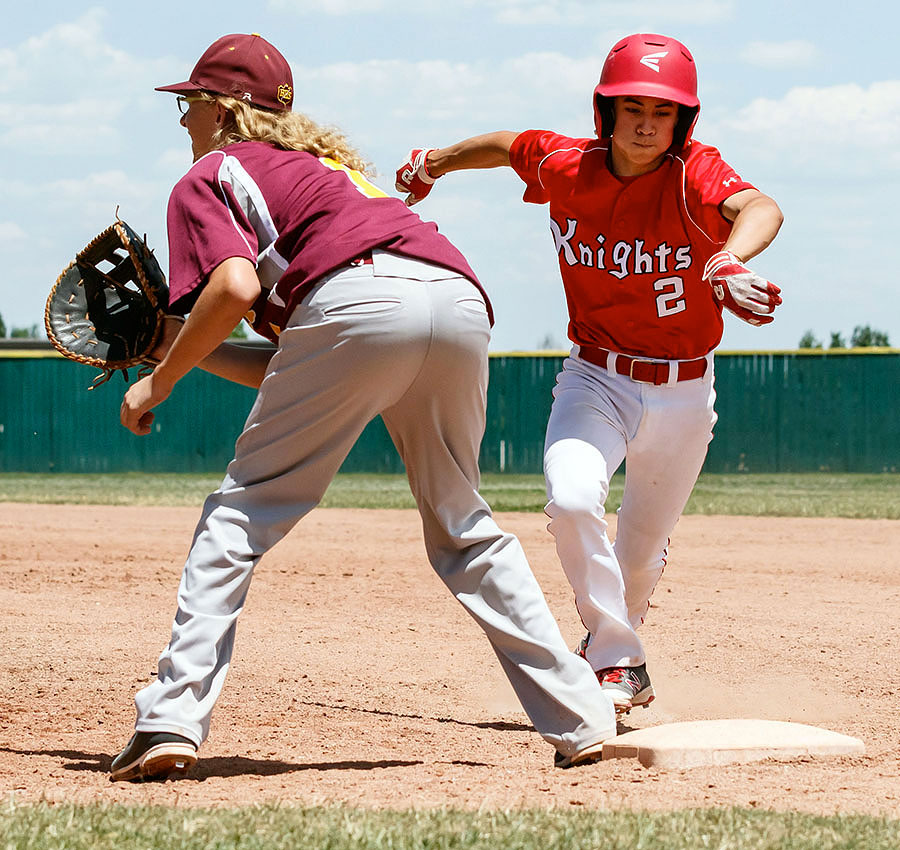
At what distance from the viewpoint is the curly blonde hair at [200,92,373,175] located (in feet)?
11.5

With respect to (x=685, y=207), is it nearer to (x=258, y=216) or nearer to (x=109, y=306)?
(x=258, y=216)

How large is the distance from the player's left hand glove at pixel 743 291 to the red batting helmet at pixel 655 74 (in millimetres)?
836

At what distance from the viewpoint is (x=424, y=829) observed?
105 inches

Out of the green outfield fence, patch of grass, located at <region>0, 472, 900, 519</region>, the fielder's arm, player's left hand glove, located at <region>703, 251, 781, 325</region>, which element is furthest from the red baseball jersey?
the green outfield fence

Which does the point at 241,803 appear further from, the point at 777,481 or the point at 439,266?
the point at 777,481

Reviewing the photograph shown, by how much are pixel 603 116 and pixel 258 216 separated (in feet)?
5.01

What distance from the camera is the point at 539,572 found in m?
8.15

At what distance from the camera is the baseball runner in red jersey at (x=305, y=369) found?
3232mm

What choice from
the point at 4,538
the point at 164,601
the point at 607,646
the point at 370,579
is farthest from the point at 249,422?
→ the point at 4,538

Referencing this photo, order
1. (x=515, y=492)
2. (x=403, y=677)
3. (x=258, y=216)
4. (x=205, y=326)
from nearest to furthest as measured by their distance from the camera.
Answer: (x=205, y=326) < (x=258, y=216) < (x=403, y=677) < (x=515, y=492)

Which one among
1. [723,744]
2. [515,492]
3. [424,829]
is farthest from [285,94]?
[515,492]

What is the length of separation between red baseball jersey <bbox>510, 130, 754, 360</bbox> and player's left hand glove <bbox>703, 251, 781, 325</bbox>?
61 cm

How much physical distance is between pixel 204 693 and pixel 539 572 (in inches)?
198

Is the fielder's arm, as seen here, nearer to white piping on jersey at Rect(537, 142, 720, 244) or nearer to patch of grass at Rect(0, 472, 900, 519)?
white piping on jersey at Rect(537, 142, 720, 244)
